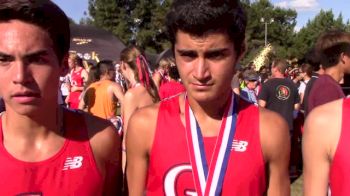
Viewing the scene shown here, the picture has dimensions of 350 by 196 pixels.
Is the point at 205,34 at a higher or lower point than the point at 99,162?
higher

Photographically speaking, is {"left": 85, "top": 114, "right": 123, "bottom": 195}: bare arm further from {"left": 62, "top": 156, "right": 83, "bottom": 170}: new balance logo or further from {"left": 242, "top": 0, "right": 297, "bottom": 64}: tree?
{"left": 242, "top": 0, "right": 297, "bottom": 64}: tree

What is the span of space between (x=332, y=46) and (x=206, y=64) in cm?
347

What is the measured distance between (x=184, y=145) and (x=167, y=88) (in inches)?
210

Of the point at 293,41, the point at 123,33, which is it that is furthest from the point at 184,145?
the point at 293,41

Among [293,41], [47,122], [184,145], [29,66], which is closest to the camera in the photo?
[29,66]

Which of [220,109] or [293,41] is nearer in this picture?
[220,109]

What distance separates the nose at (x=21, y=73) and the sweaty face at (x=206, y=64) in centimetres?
77

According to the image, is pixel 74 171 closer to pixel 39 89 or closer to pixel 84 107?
pixel 39 89

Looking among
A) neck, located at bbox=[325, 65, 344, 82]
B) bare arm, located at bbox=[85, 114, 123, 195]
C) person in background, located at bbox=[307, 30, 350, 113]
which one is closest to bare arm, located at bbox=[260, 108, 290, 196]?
bare arm, located at bbox=[85, 114, 123, 195]

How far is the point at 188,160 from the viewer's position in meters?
2.59

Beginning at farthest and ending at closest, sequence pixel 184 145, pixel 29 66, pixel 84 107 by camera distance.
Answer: pixel 84 107, pixel 184 145, pixel 29 66

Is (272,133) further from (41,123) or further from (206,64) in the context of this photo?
(41,123)

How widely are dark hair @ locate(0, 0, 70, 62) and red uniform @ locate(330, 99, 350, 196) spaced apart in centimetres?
131

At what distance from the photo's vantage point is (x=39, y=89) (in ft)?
7.29
